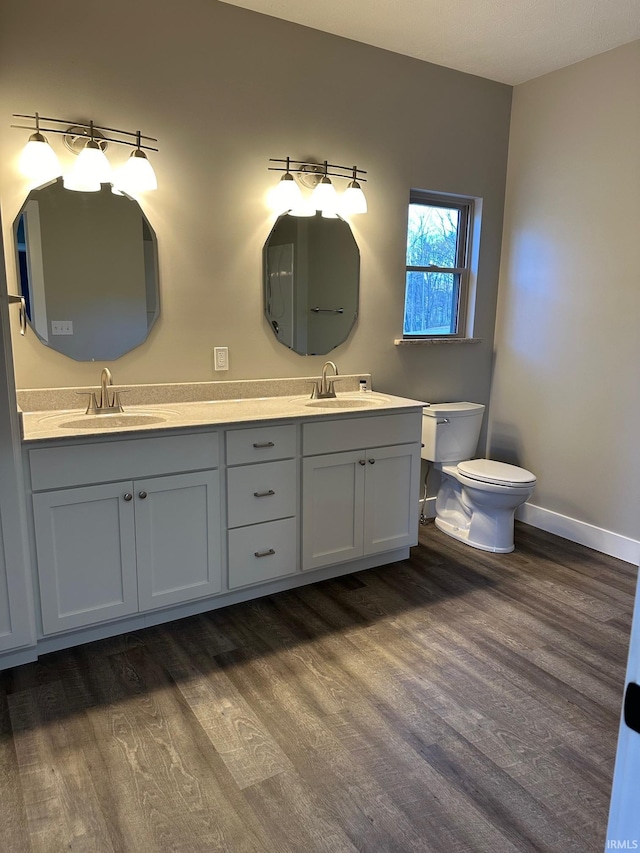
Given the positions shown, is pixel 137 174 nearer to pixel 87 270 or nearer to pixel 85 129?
pixel 85 129

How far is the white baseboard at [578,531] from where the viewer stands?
10.3 feet

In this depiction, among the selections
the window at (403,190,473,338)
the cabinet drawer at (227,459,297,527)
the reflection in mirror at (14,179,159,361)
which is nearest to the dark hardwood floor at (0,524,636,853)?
the cabinet drawer at (227,459,297,527)

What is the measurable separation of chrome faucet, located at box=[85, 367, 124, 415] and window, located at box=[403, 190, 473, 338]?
1733 mm

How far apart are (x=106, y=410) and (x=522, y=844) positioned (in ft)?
6.71

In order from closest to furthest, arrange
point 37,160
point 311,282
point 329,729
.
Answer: point 329,729 < point 37,160 < point 311,282

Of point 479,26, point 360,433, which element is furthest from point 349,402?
point 479,26

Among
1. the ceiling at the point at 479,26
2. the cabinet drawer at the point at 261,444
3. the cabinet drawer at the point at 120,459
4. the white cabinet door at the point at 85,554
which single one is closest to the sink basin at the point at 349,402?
the cabinet drawer at the point at 261,444

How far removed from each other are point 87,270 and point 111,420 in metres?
0.64

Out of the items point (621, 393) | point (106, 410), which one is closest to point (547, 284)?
point (621, 393)

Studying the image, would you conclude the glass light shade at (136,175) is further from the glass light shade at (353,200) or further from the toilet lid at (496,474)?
the toilet lid at (496,474)

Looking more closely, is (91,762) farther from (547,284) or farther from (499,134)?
(499,134)

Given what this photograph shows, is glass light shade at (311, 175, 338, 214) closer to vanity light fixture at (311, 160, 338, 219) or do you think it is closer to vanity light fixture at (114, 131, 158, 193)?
vanity light fixture at (311, 160, 338, 219)

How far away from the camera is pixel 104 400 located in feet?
8.22

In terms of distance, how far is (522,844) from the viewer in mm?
1458
